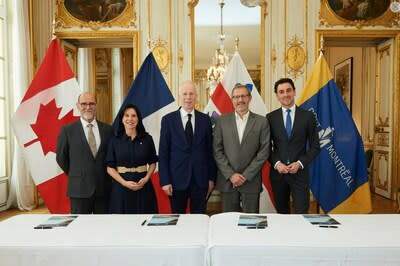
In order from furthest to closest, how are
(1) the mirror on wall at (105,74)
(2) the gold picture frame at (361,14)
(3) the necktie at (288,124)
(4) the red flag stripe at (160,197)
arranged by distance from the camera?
(1) the mirror on wall at (105,74) → (2) the gold picture frame at (361,14) → (4) the red flag stripe at (160,197) → (3) the necktie at (288,124)

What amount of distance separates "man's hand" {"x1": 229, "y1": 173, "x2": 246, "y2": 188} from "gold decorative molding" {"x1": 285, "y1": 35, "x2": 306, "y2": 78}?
343 centimetres

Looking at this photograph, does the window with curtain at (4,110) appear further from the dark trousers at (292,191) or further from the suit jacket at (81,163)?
the dark trousers at (292,191)

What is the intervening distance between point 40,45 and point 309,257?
5.30m

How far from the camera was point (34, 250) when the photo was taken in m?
1.64

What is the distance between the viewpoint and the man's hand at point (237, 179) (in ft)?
9.26

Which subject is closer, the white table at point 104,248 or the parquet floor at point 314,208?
the white table at point 104,248

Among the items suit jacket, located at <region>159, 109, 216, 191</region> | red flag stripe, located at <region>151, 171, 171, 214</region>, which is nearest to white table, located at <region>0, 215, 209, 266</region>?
suit jacket, located at <region>159, 109, 216, 191</region>

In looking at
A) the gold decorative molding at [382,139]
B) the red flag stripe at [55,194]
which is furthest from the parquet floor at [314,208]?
the red flag stripe at [55,194]

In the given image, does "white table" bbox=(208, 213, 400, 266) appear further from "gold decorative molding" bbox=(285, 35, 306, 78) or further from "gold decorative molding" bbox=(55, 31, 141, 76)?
"gold decorative molding" bbox=(55, 31, 141, 76)

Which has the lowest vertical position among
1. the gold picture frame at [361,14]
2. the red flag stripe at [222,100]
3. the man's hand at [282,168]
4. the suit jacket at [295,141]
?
the man's hand at [282,168]

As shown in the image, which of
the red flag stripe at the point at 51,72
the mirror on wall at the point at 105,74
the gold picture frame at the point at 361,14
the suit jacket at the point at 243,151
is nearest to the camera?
the suit jacket at the point at 243,151

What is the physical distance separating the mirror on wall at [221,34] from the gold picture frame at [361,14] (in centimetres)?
111

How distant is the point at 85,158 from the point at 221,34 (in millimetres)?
4310

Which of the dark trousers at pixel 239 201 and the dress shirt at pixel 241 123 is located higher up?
the dress shirt at pixel 241 123
